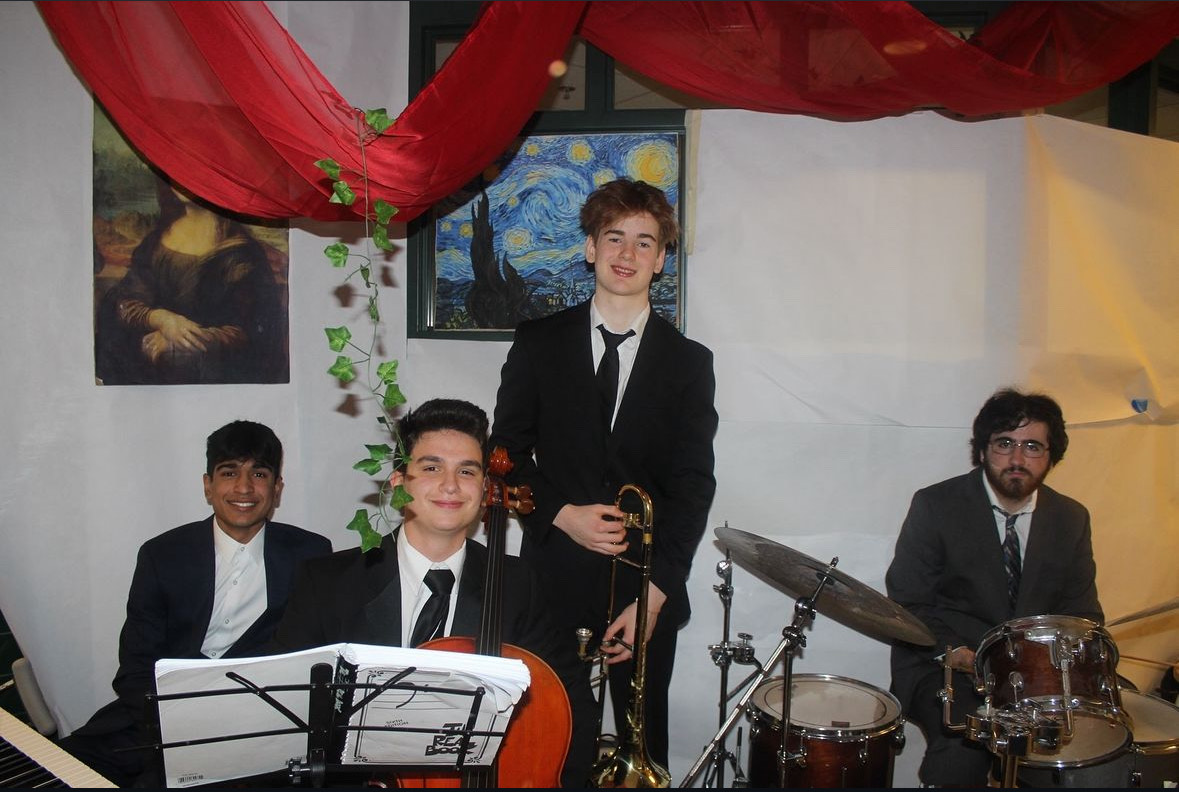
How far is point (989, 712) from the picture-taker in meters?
2.36

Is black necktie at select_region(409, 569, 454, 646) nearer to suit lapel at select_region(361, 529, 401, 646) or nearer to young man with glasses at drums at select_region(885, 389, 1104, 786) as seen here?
suit lapel at select_region(361, 529, 401, 646)

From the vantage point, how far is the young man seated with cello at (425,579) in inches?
90.2

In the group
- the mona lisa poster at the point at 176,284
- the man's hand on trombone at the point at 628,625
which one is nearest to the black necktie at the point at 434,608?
the man's hand on trombone at the point at 628,625

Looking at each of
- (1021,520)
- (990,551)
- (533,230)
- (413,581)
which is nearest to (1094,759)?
(990,551)

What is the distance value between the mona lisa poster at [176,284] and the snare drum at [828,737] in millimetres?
1987

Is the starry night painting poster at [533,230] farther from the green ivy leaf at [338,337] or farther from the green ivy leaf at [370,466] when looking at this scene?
the green ivy leaf at [370,466]

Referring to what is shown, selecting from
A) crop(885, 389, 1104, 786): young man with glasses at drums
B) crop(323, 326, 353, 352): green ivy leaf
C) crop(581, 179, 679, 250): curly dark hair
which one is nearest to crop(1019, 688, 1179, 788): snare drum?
crop(885, 389, 1104, 786): young man with glasses at drums

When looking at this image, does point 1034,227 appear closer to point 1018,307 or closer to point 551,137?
point 1018,307

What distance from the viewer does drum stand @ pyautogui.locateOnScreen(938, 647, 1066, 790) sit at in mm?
2279

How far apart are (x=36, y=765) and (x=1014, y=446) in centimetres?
293

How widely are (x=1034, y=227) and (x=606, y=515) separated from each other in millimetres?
1759

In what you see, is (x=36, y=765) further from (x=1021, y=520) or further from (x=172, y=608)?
(x=1021, y=520)

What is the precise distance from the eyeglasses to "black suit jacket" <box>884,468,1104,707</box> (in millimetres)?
97

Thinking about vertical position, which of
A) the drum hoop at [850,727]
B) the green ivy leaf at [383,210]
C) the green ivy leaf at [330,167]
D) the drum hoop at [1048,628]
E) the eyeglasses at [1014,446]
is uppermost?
the green ivy leaf at [330,167]
